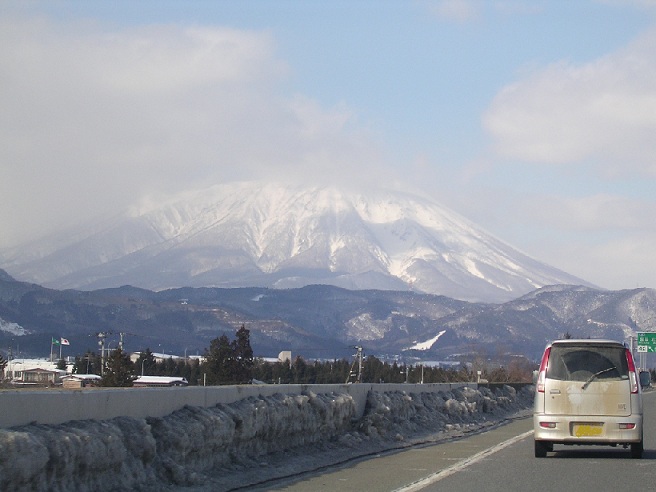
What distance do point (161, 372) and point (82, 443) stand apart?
118 meters

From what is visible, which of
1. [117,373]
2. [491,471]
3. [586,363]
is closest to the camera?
[491,471]

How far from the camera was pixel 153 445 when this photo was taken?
12805 millimetres

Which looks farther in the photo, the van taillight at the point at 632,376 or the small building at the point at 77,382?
the small building at the point at 77,382

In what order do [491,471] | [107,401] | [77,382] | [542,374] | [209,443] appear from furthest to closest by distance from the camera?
1. [77,382]
2. [542,374]
3. [491,471]
4. [209,443]
5. [107,401]

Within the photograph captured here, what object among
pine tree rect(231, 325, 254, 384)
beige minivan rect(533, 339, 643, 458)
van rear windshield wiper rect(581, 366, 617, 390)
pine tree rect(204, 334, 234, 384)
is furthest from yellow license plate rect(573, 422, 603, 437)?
pine tree rect(231, 325, 254, 384)

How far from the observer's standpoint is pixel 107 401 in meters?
12.6

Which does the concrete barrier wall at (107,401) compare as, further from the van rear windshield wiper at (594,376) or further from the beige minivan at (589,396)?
the van rear windshield wiper at (594,376)

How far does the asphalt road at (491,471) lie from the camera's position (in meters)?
14.0

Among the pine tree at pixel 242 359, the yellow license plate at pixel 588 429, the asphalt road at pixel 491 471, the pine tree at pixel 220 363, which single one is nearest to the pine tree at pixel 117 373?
the pine tree at pixel 220 363

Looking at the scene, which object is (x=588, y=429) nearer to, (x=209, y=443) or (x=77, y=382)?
(x=209, y=443)

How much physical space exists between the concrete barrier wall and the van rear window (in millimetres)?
4437

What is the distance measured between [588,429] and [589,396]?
20.3 inches

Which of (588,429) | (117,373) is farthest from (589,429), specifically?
(117,373)

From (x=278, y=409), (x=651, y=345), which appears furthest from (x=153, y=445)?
(x=651, y=345)
